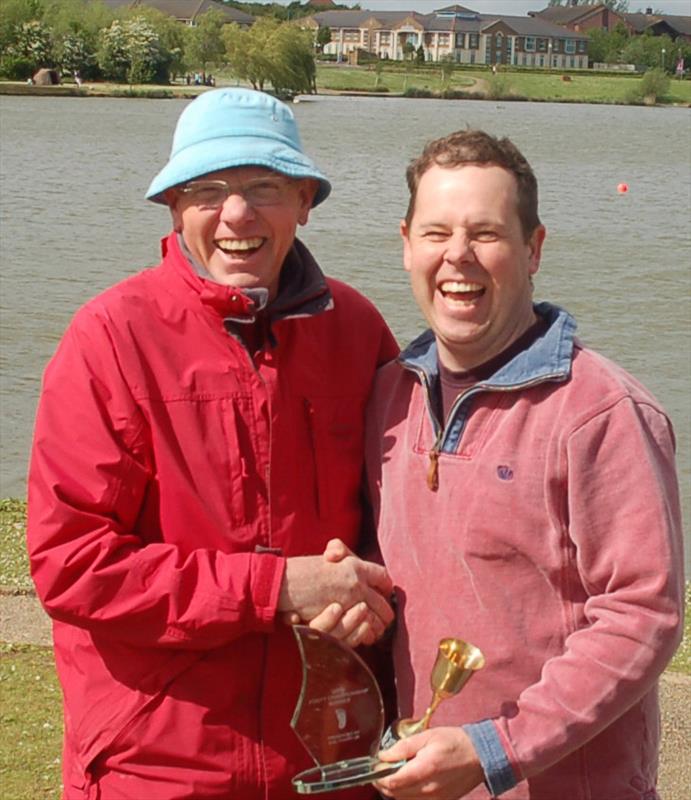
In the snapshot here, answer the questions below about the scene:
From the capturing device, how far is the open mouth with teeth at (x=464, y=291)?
254 centimetres

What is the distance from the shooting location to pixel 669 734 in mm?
5051

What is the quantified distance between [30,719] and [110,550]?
105 inches

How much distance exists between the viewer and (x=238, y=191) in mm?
2709

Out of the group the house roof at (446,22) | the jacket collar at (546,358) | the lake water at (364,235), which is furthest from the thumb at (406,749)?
the house roof at (446,22)

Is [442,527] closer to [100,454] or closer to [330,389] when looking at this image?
[330,389]

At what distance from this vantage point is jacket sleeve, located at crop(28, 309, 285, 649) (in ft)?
8.20

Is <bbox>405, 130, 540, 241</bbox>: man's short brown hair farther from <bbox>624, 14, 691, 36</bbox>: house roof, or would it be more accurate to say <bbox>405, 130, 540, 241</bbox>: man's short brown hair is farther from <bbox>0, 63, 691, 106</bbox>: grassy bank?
<bbox>624, 14, 691, 36</bbox>: house roof

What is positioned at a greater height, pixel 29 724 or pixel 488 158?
pixel 488 158

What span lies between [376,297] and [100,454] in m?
15.9

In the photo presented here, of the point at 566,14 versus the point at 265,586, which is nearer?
the point at 265,586

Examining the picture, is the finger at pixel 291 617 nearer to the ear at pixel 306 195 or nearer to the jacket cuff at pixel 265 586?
the jacket cuff at pixel 265 586

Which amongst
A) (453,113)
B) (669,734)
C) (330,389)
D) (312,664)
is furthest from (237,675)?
(453,113)

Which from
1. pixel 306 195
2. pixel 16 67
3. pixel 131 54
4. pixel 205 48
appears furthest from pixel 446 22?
pixel 306 195

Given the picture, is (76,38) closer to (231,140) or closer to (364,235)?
(364,235)
